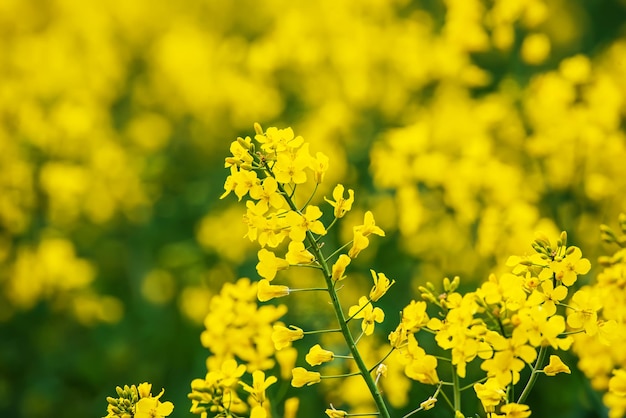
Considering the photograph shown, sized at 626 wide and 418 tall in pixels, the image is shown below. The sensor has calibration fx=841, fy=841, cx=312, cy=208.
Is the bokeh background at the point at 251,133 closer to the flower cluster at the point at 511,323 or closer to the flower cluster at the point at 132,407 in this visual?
the flower cluster at the point at 511,323

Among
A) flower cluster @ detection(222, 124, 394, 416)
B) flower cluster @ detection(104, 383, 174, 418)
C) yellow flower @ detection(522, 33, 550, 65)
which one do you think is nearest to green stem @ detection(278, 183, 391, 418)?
flower cluster @ detection(222, 124, 394, 416)

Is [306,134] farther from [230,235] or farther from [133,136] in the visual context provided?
[133,136]

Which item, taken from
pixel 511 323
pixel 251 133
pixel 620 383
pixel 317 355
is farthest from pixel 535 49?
pixel 251 133

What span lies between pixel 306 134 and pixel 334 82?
0.42 metres

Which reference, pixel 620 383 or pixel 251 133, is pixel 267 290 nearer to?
pixel 620 383

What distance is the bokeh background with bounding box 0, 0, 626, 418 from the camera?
364 centimetres

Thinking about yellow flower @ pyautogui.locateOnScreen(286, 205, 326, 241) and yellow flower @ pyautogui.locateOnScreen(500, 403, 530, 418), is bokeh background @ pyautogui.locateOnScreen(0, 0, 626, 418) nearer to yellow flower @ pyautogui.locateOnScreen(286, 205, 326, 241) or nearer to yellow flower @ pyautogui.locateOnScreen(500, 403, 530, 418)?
yellow flower @ pyautogui.locateOnScreen(500, 403, 530, 418)

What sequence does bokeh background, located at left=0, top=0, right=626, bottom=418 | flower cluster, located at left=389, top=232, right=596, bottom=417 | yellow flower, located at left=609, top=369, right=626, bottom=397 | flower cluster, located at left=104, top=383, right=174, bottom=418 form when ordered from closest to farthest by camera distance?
flower cluster, located at left=389, top=232, right=596, bottom=417 < flower cluster, located at left=104, top=383, right=174, bottom=418 < yellow flower, located at left=609, top=369, right=626, bottom=397 < bokeh background, located at left=0, top=0, right=626, bottom=418

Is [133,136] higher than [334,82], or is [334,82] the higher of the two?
[133,136]

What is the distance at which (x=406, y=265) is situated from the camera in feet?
13.4

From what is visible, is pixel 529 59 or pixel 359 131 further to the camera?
pixel 359 131

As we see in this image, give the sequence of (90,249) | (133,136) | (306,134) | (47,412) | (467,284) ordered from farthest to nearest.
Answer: (133,136), (90,249), (306,134), (47,412), (467,284)

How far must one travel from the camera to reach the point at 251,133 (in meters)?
5.53

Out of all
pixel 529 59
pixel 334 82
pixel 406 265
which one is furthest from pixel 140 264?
pixel 529 59
